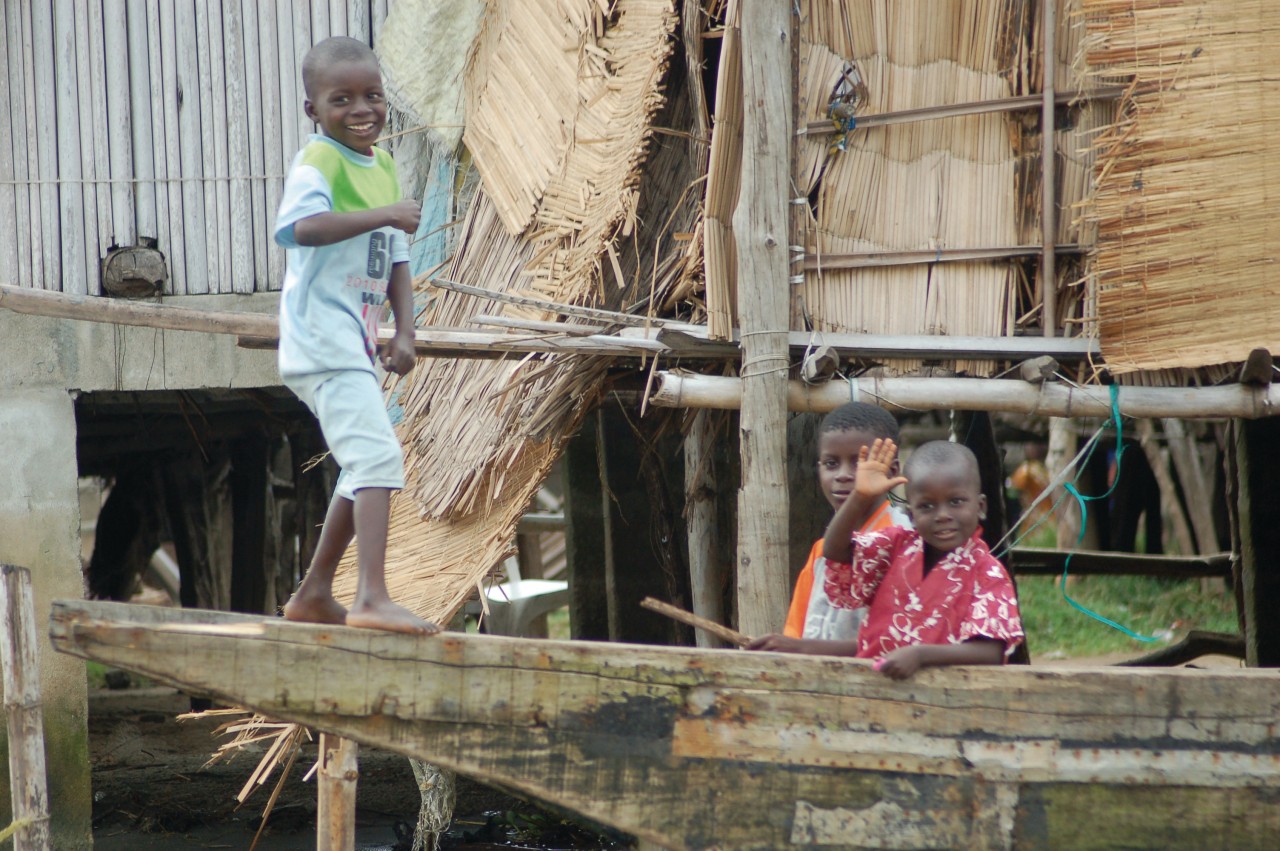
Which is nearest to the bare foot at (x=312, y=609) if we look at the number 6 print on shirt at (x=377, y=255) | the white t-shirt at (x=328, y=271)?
the white t-shirt at (x=328, y=271)

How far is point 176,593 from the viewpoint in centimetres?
1280

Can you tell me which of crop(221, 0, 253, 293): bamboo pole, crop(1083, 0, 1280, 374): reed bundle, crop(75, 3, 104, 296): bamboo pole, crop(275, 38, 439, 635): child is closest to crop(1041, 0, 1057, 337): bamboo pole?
crop(1083, 0, 1280, 374): reed bundle

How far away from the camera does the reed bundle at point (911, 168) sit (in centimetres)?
440

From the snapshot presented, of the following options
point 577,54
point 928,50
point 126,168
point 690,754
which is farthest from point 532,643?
point 126,168

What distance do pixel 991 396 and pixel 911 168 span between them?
844 mm

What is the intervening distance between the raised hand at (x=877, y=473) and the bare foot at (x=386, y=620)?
1.03 metres

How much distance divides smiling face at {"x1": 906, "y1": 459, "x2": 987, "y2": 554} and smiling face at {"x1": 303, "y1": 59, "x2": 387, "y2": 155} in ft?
5.05

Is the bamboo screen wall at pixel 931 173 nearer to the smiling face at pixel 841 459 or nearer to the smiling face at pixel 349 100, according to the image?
the smiling face at pixel 841 459

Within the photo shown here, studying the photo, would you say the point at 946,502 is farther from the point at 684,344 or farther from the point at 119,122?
the point at 119,122

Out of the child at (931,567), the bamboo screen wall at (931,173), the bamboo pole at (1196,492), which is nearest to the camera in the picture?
the child at (931,567)

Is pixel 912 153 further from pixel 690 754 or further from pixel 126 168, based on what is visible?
pixel 126 168

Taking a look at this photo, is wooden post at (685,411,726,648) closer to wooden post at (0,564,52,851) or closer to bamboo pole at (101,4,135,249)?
wooden post at (0,564,52,851)

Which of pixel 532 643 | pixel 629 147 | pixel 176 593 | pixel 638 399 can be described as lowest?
pixel 176 593

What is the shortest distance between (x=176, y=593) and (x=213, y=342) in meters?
7.56
